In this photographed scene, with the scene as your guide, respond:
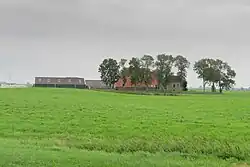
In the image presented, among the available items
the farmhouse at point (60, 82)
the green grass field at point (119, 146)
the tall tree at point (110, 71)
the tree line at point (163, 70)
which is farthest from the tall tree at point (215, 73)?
the green grass field at point (119, 146)

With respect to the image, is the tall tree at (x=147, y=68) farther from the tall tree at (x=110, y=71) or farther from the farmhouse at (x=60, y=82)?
the farmhouse at (x=60, y=82)

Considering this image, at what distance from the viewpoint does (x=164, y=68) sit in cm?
14150

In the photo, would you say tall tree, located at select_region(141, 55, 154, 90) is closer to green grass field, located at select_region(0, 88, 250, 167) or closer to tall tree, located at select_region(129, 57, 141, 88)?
tall tree, located at select_region(129, 57, 141, 88)

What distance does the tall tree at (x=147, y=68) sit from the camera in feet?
454

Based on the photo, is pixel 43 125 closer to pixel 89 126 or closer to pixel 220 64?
pixel 89 126

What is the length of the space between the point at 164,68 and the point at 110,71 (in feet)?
68.6

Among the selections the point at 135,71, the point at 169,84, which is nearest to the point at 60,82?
the point at 135,71

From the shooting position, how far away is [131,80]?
13950cm

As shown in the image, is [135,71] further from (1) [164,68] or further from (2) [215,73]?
(2) [215,73]

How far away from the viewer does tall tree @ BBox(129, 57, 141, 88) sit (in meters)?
137

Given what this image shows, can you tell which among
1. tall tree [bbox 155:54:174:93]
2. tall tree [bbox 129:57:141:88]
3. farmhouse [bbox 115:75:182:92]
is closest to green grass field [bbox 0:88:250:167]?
tall tree [bbox 129:57:141:88]

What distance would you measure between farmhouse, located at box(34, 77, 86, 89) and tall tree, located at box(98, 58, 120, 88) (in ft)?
91.7

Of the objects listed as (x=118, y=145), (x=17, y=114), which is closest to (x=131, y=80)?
(x=17, y=114)

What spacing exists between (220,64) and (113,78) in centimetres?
4001
